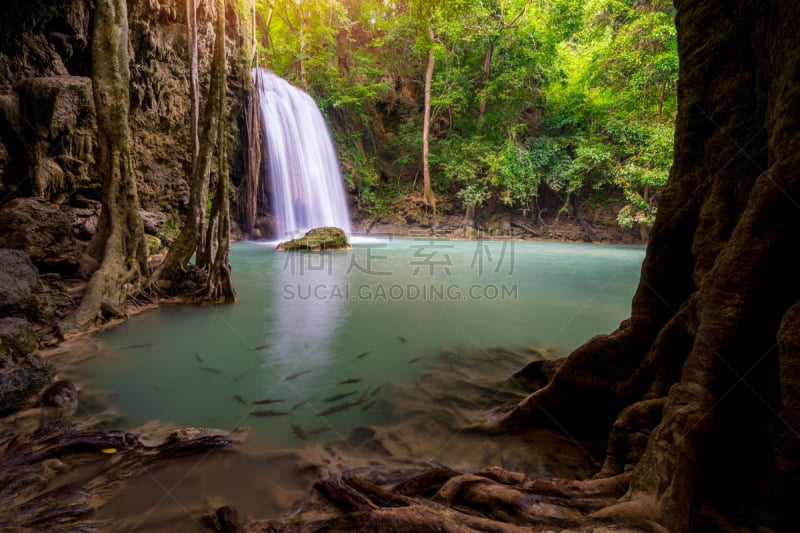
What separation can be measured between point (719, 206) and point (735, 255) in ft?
1.62

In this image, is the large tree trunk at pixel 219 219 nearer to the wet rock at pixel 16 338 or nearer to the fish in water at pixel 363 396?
the wet rock at pixel 16 338

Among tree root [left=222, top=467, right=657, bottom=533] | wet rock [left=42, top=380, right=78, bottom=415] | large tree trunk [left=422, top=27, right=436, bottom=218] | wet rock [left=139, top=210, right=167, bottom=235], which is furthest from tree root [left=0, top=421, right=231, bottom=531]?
large tree trunk [left=422, top=27, right=436, bottom=218]

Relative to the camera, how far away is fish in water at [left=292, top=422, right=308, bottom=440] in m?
2.48

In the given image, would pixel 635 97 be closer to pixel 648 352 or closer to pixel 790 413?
pixel 648 352

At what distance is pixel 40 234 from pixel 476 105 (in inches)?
887

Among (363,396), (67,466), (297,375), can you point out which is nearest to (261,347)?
(297,375)

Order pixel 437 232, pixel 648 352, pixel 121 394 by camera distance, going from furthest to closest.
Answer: pixel 437 232 → pixel 121 394 → pixel 648 352

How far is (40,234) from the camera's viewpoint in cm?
537

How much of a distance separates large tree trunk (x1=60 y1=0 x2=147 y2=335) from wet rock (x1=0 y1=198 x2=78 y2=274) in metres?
0.59

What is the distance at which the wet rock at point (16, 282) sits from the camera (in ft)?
12.7

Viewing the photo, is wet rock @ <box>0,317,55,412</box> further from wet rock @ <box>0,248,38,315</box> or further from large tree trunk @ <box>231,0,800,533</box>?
large tree trunk @ <box>231,0,800,533</box>

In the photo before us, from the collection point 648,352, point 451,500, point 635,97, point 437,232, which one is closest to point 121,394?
point 451,500

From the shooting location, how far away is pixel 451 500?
163 cm

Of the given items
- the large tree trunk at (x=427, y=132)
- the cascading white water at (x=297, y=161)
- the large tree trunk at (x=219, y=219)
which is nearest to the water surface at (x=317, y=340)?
the large tree trunk at (x=219, y=219)
